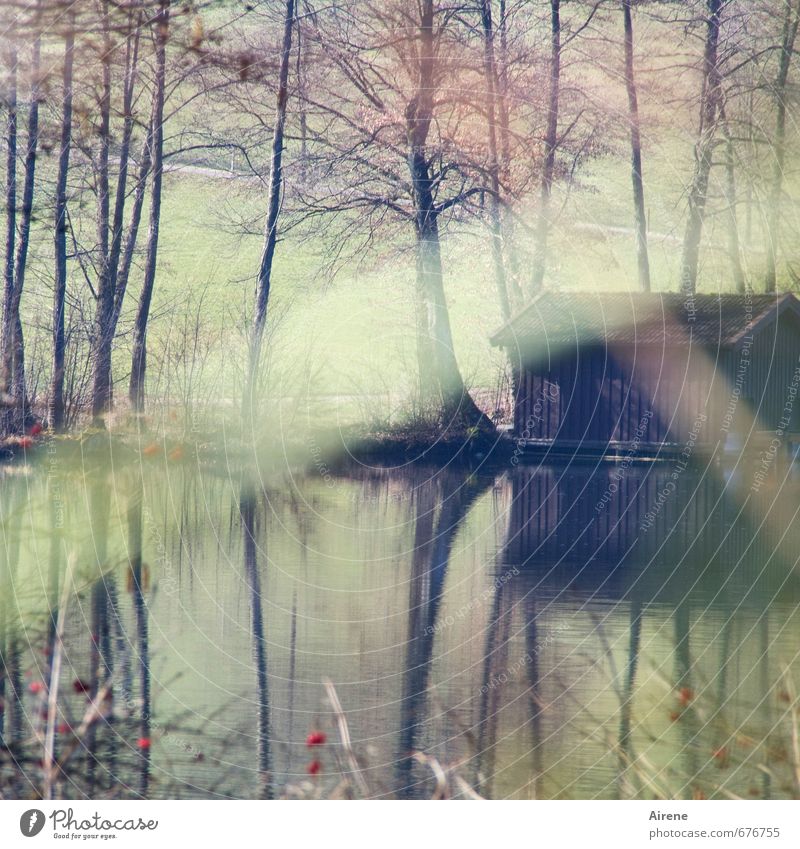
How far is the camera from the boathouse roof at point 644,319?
2538 centimetres

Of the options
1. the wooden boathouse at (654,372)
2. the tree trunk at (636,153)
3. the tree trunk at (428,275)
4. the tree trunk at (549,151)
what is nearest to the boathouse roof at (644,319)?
the wooden boathouse at (654,372)

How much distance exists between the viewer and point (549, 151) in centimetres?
2230

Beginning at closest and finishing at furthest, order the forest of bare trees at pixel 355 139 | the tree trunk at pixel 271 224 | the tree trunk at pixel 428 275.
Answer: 1. the tree trunk at pixel 271 224
2. the forest of bare trees at pixel 355 139
3. the tree trunk at pixel 428 275

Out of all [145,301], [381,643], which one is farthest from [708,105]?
[381,643]

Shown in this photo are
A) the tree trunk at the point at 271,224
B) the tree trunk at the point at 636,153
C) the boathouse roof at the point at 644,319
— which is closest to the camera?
the tree trunk at the point at 271,224

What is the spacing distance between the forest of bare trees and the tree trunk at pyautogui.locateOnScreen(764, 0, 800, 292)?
9 cm

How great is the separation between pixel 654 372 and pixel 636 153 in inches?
191

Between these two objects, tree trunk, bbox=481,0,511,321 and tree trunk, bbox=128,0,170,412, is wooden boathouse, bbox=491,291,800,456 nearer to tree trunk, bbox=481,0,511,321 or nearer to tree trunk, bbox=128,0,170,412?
tree trunk, bbox=481,0,511,321

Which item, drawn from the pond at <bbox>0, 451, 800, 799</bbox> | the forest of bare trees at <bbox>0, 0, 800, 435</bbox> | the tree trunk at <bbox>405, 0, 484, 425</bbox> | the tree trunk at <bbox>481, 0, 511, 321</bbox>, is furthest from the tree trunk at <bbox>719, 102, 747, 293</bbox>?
the pond at <bbox>0, 451, 800, 799</bbox>

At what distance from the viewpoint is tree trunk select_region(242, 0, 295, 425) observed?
1611cm

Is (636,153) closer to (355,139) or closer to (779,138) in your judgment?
(779,138)

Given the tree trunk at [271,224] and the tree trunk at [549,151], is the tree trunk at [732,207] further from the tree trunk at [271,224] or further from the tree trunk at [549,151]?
the tree trunk at [271,224]

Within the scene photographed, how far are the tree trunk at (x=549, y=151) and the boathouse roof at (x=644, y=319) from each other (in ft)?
3.92

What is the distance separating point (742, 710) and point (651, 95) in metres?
13.7
